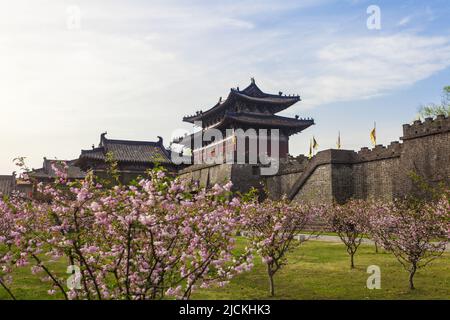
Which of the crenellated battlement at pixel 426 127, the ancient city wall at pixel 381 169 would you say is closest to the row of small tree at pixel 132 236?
the ancient city wall at pixel 381 169

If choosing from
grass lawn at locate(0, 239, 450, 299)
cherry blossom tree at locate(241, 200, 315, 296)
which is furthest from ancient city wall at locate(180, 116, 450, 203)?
cherry blossom tree at locate(241, 200, 315, 296)

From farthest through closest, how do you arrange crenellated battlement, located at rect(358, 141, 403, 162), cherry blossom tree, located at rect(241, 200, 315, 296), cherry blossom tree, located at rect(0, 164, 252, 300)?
crenellated battlement, located at rect(358, 141, 403, 162)
cherry blossom tree, located at rect(241, 200, 315, 296)
cherry blossom tree, located at rect(0, 164, 252, 300)

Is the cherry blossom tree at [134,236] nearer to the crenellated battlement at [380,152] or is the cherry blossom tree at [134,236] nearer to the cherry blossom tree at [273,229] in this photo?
the cherry blossom tree at [273,229]

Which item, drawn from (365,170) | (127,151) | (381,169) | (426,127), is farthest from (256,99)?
(426,127)

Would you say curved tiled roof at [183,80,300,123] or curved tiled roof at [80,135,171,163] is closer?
curved tiled roof at [80,135,171,163]

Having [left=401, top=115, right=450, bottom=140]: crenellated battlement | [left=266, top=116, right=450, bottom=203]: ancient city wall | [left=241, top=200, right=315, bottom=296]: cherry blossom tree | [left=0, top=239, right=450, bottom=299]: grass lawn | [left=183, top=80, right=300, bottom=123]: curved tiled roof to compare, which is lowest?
[left=0, top=239, right=450, bottom=299]: grass lawn

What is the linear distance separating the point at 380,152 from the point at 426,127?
351 centimetres

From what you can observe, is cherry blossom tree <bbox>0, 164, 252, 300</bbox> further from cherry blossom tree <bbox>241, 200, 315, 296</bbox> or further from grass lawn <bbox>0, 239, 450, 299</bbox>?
grass lawn <bbox>0, 239, 450, 299</bbox>

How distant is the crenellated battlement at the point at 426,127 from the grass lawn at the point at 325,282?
10433 millimetres

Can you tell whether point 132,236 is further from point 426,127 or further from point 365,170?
point 365,170

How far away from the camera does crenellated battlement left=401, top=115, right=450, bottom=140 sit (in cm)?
2344

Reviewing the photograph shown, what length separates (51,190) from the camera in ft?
20.1

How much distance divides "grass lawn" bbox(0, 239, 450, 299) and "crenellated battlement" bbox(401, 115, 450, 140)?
10433mm

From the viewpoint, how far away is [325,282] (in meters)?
11.3
